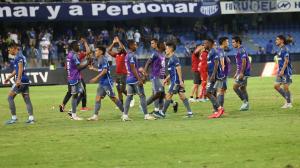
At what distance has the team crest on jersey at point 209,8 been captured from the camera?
1884 inches

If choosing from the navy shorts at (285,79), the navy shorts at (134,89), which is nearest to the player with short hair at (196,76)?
the navy shorts at (285,79)

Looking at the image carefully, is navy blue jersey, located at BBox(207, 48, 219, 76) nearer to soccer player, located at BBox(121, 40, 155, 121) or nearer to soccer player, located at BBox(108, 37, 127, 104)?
soccer player, located at BBox(121, 40, 155, 121)

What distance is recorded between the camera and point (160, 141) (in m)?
14.1

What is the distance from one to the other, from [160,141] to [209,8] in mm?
34636

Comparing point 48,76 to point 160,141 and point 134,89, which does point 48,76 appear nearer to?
point 134,89

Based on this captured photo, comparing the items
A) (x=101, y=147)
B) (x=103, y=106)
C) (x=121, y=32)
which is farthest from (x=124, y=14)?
(x=101, y=147)

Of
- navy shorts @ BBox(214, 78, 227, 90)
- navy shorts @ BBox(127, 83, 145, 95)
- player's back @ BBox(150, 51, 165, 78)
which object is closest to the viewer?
navy shorts @ BBox(127, 83, 145, 95)

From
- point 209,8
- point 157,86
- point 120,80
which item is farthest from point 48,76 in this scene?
point 157,86

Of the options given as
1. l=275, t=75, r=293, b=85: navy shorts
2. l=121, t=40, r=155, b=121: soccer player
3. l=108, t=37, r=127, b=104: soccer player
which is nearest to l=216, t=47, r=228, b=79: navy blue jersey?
l=121, t=40, r=155, b=121: soccer player

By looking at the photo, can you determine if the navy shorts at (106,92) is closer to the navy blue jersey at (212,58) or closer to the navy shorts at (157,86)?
the navy shorts at (157,86)

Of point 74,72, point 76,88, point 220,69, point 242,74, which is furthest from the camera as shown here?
point 242,74

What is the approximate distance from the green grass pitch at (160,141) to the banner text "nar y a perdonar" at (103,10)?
24.5 m

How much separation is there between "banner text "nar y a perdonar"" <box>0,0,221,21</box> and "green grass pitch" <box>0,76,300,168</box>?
24.5 m

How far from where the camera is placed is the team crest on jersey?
157ft
